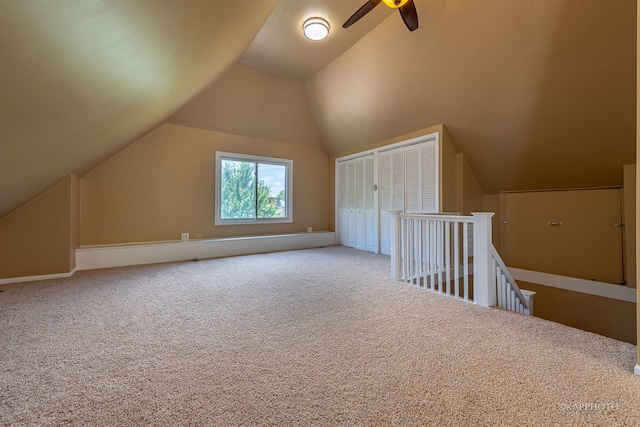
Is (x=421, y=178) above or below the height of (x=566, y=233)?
above

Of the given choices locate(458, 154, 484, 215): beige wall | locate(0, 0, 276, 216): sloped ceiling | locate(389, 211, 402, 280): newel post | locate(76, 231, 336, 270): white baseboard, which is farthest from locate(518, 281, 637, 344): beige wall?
locate(0, 0, 276, 216): sloped ceiling

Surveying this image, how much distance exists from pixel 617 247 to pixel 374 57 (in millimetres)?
4350

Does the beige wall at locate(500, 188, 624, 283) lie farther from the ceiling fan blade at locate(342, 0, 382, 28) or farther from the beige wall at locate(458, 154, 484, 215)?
the ceiling fan blade at locate(342, 0, 382, 28)

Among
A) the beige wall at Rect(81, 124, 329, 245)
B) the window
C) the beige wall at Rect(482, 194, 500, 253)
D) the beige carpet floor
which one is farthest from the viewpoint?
the window

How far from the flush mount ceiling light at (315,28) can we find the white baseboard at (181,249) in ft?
11.4

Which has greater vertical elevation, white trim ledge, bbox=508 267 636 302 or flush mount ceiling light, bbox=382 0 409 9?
flush mount ceiling light, bbox=382 0 409 9

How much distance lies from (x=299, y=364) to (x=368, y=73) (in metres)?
4.27

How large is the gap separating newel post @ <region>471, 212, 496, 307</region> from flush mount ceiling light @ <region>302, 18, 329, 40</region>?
9.72 feet

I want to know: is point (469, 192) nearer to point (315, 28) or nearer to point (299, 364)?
point (315, 28)

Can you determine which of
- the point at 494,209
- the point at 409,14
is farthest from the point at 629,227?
the point at 409,14

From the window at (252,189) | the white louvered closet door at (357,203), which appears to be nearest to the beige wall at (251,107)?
the window at (252,189)

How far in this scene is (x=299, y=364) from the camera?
142 cm

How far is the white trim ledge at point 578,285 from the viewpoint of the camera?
3.42 m

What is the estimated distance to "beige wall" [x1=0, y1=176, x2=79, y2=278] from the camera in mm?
3097
